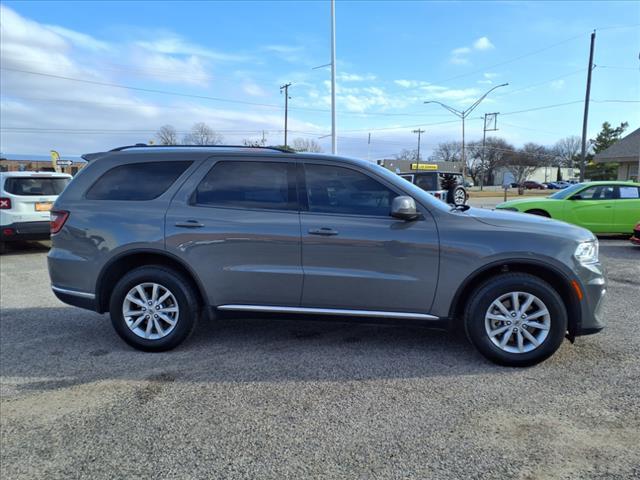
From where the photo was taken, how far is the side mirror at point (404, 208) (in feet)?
11.6

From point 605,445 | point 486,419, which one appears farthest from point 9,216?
point 605,445

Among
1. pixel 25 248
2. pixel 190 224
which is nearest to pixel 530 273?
pixel 190 224

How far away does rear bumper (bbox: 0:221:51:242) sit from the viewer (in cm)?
895

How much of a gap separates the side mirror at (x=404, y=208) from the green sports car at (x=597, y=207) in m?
7.62

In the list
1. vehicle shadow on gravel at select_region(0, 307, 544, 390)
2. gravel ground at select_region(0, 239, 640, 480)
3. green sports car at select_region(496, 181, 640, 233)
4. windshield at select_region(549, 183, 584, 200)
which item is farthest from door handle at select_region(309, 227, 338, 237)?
windshield at select_region(549, 183, 584, 200)

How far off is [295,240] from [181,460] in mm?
1894

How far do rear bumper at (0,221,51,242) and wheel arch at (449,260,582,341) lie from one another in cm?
896

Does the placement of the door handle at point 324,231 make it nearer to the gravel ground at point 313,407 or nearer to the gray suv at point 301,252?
the gray suv at point 301,252

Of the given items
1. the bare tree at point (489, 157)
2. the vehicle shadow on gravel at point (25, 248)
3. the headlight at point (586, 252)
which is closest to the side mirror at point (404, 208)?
the headlight at point (586, 252)

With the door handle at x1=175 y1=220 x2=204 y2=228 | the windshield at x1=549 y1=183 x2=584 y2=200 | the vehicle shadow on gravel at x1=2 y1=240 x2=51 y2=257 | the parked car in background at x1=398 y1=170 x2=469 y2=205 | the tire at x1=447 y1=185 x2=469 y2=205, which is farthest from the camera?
the tire at x1=447 y1=185 x2=469 y2=205

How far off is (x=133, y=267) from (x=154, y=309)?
494 millimetres

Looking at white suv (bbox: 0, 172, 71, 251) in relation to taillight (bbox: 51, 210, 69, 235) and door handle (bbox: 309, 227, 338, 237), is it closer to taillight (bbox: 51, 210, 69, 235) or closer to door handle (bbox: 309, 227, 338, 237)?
taillight (bbox: 51, 210, 69, 235)

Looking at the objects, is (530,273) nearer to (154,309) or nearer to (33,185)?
(154,309)

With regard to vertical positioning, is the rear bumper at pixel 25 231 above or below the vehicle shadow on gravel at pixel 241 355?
above
